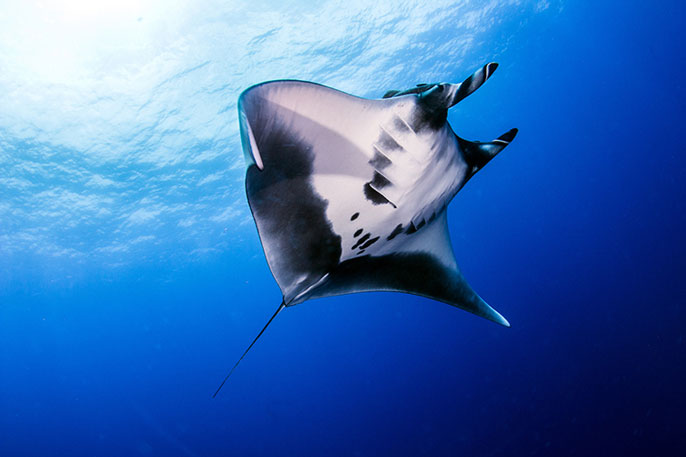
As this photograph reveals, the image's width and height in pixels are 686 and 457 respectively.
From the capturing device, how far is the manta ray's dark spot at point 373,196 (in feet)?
7.19

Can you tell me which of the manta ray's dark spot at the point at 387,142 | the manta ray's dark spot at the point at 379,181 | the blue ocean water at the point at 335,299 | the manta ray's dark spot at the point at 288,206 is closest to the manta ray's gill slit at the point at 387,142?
the manta ray's dark spot at the point at 387,142

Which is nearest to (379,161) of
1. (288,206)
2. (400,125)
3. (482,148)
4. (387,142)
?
(387,142)

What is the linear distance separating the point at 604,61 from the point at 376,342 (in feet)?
66.8

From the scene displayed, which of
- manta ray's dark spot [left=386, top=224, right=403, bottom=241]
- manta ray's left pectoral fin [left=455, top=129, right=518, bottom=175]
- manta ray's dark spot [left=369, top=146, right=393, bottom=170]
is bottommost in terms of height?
manta ray's dark spot [left=386, top=224, right=403, bottom=241]

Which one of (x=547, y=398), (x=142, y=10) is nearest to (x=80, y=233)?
(x=142, y=10)

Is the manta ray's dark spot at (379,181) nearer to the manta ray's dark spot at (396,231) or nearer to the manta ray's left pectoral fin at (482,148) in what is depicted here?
the manta ray's dark spot at (396,231)

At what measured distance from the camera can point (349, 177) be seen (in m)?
2.11

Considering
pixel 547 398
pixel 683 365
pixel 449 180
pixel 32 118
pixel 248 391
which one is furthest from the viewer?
pixel 248 391

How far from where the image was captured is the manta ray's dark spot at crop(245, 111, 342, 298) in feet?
5.51

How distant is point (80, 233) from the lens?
14.4 meters

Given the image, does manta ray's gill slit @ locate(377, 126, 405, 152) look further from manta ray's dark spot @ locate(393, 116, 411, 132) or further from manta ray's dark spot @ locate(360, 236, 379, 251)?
manta ray's dark spot @ locate(360, 236, 379, 251)

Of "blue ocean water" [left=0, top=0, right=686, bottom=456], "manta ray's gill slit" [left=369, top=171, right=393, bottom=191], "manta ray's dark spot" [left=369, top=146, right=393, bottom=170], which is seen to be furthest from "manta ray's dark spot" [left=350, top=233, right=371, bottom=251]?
"blue ocean water" [left=0, top=0, right=686, bottom=456]

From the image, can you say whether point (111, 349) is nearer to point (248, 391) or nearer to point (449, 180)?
point (248, 391)

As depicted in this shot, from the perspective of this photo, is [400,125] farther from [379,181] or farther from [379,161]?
[379,181]
